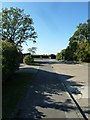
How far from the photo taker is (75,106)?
986 centimetres

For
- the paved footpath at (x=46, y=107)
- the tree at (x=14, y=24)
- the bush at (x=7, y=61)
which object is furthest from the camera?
the tree at (x=14, y=24)

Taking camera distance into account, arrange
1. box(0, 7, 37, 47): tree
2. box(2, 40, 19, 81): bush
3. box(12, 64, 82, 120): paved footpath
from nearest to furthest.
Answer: box(12, 64, 82, 120): paved footpath → box(2, 40, 19, 81): bush → box(0, 7, 37, 47): tree

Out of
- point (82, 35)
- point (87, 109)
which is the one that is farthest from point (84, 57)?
point (87, 109)

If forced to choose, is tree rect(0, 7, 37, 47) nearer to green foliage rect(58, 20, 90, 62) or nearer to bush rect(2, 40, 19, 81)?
green foliage rect(58, 20, 90, 62)

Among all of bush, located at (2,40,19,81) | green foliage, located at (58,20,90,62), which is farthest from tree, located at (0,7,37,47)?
bush, located at (2,40,19,81)

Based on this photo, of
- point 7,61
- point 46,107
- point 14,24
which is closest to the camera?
point 46,107

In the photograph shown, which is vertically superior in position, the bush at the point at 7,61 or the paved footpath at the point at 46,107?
the bush at the point at 7,61

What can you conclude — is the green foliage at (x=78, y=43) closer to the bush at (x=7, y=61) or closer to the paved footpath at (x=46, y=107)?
the bush at (x=7, y=61)

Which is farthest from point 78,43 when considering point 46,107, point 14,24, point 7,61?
point 46,107

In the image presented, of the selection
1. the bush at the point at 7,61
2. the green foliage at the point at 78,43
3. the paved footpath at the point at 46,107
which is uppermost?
the green foliage at the point at 78,43

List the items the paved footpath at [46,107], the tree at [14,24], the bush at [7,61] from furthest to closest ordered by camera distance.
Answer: the tree at [14,24] → the bush at [7,61] → the paved footpath at [46,107]

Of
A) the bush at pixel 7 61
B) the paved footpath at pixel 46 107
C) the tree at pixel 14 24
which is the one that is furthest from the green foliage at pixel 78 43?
the paved footpath at pixel 46 107

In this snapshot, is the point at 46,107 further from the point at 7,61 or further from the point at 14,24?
the point at 14,24

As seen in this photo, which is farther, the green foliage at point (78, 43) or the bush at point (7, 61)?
the green foliage at point (78, 43)
